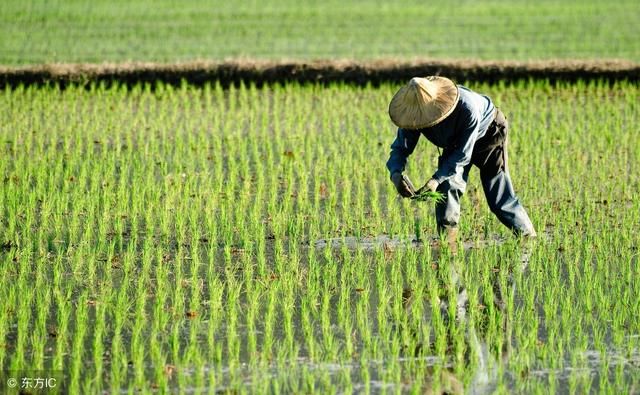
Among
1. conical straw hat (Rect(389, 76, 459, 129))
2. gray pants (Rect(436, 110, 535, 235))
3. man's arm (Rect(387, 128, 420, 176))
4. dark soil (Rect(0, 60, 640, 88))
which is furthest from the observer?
dark soil (Rect(0, 60, 640, 88))

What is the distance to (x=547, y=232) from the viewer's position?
7.07 meters

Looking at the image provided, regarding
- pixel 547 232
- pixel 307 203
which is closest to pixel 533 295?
pixel 547 232

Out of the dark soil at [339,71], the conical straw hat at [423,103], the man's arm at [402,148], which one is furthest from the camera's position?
the dark soil at [339,71]

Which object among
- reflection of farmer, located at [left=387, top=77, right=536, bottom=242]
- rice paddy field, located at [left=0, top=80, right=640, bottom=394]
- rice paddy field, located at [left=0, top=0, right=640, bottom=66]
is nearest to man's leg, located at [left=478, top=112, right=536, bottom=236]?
reflection of farmer, located at [left=387, top=77, right=536, bottom=242]

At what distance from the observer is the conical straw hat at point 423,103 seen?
604 centimetres

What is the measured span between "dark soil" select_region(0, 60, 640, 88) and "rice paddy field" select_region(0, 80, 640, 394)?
3.52ft

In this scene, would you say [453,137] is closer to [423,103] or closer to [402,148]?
[402,148]

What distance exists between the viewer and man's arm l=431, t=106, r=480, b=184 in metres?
6.25

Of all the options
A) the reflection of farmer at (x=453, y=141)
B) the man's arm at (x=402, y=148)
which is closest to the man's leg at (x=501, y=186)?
the reflection of farmer at (x=453, y=141)

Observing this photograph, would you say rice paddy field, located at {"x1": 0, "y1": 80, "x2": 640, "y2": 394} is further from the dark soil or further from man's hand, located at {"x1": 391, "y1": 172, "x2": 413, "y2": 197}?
the dark soil

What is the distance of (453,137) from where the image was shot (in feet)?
20.8

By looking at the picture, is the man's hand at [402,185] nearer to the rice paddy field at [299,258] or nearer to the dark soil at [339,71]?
the rice paddy field at [299,258]

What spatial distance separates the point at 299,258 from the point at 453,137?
1.00 m

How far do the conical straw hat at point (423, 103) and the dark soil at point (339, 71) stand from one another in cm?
577
